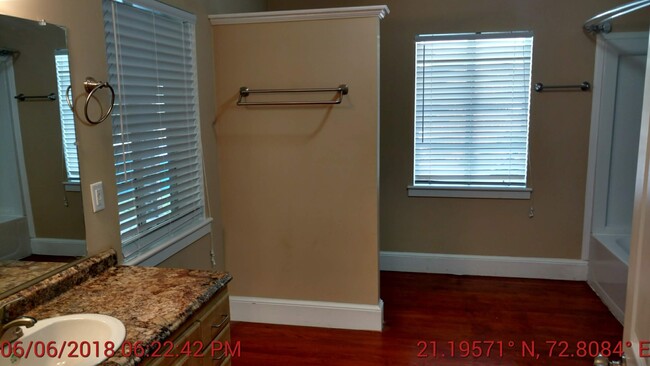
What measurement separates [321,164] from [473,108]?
1575mm

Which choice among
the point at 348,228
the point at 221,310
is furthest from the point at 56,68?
the point at 348,228

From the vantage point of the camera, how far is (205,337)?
1.70 m

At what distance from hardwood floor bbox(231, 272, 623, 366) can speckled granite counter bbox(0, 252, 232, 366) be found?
1.10 m

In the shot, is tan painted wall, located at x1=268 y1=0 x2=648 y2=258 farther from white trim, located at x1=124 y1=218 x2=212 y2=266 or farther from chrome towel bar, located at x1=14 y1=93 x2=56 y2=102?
chrome towel bar, located at x1=14 y1=93 x2=56 y2=102

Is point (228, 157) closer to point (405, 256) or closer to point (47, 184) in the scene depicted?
point (47, 184)

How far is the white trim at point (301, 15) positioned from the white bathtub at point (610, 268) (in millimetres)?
2318

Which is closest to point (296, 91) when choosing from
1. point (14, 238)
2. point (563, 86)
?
point (14, 238)

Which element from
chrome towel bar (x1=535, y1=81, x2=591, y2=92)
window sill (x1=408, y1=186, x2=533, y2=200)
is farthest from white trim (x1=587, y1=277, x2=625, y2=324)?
chrome towel bar (x1=535, y1=81, x2=591, y2=92)

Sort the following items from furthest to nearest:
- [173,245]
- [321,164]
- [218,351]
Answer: [321,164]
[173,245]
[218,351]

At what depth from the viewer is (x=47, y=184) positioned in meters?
1.66

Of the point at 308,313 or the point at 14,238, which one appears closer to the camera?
the point at 14,238

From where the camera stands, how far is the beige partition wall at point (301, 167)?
2797mm

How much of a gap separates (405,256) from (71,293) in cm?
289

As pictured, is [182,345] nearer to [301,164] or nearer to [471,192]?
[301,164]
